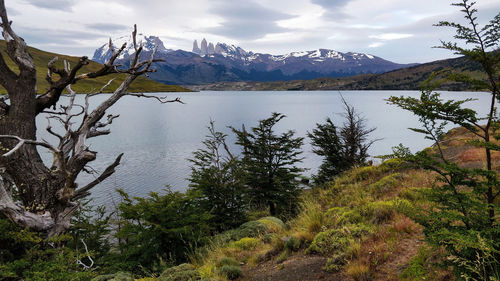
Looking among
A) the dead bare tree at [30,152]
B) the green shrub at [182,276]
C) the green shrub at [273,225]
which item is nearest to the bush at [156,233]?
Result: the green shrub at [273,225]

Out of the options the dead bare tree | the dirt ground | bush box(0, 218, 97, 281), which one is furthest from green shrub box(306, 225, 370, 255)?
the dead bare tree

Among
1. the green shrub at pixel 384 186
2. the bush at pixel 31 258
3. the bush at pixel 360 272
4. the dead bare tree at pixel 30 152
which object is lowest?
the bush at pixel 31 258

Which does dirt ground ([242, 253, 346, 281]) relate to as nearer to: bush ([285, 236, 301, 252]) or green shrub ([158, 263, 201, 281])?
bush ([285, 236, 301, 252])

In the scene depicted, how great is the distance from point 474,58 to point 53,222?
30.6ft

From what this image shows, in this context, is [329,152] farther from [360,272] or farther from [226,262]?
[360,272]

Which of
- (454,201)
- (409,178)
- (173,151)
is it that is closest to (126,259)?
(454,201)

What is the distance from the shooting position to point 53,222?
7.12 m

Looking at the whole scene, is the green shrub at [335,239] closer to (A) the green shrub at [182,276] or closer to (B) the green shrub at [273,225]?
(A) the green shrub at [182,276]

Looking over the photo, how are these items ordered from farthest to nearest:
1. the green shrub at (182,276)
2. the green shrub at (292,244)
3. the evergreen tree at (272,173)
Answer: the evergreen tree at (272,173) → the green shrub at (292,244) → the green shrub at (182,276)

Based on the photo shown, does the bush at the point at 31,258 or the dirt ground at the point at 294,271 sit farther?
the bush at the point at 31,258

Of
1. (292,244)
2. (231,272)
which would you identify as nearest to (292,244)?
(292,244)

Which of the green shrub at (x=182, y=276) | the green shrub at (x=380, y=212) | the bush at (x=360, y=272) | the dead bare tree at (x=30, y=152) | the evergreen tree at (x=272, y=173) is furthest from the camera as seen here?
the evergreen tree at (x=272, y=173)

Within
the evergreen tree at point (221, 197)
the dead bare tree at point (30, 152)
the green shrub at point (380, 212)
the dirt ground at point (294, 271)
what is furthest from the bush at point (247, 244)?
the evergreen tree at point (221, 197)

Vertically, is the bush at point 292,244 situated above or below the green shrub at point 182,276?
above
